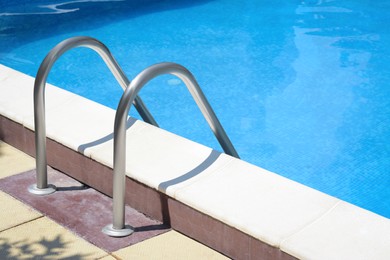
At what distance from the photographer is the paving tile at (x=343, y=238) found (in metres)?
3.02

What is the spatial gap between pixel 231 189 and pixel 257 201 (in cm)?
18

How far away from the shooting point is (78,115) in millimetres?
4637

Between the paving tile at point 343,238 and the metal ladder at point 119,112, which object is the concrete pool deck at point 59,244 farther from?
the paving tile at point 343,238

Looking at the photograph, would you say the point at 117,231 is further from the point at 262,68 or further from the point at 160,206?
the point at 262,68

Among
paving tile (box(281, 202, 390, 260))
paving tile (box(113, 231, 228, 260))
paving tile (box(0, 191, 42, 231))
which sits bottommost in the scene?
paving tile (box(0, 191, 42, 231))

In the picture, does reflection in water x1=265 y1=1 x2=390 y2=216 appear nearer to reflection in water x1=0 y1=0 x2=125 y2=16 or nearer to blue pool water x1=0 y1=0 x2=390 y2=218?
blue pool water x1=0 y1=0 x2=390 y2=218

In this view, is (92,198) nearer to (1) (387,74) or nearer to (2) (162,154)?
(2) (162,154)

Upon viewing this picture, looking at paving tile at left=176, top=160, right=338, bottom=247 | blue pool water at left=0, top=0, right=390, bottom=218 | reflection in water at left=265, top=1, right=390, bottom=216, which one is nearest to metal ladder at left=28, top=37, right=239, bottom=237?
paving tile at left=176, top=160, right=338, bottom=247

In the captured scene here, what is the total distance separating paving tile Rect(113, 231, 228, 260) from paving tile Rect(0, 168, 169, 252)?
2.3 inches

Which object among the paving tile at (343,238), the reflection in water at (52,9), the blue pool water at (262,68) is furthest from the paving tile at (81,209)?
the reflection in water at (52,9)

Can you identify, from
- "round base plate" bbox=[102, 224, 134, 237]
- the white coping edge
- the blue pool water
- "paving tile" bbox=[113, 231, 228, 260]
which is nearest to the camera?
the white coping edge

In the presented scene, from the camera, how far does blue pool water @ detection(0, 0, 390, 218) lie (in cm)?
611

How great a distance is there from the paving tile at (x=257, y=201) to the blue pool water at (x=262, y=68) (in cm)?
196

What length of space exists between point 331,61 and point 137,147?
4.44 m
